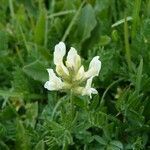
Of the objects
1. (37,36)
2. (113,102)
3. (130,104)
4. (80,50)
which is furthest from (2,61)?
(130,104)

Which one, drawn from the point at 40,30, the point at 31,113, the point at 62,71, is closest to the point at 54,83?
the point at 62,71

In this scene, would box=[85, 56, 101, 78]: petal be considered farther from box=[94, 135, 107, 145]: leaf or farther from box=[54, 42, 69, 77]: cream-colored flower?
box=[94, 135, 107, 145]: leaf

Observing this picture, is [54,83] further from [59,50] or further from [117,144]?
[117,144]

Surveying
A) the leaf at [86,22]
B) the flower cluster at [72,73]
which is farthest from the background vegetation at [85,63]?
the flower cluster at [72,73]

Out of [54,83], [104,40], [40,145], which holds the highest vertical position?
[104,40]

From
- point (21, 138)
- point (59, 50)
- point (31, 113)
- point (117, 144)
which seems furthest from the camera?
point (31, 113)

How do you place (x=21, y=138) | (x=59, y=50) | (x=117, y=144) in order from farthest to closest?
1. (x=21, y=138)
2. (x=117, y=144)
3. (x=59, y=50)

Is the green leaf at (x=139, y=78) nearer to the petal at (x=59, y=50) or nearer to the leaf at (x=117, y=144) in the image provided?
the leaf at (x=117, y=144)
